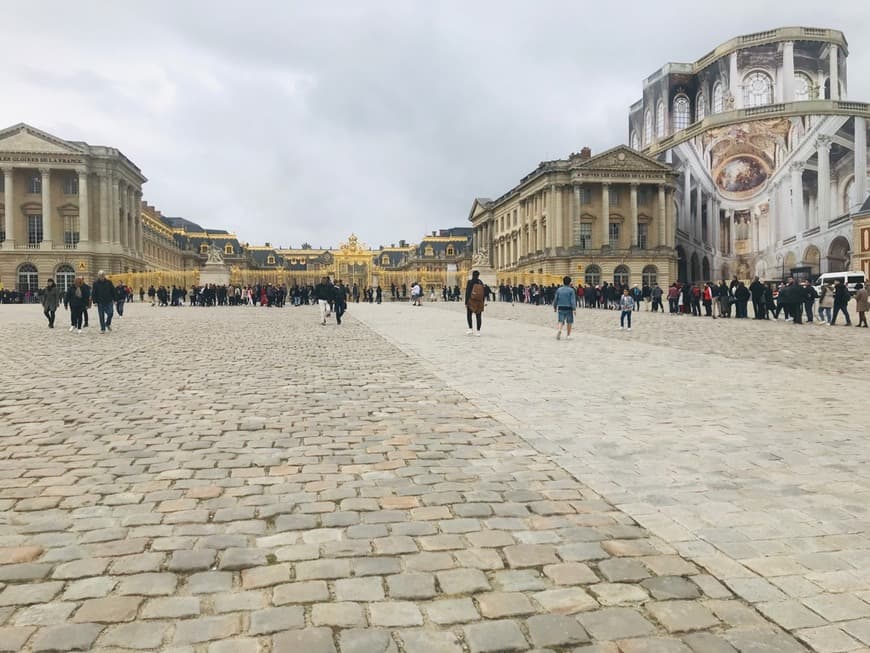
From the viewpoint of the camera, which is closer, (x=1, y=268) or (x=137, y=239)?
(x=1, y=268)

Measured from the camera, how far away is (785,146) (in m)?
58.2

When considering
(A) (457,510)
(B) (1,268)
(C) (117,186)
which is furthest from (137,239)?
(A) (457,510)

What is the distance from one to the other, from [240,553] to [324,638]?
0.96m

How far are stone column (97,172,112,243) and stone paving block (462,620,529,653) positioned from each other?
69.9 m

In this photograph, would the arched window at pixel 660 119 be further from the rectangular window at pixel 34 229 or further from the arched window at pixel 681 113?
the rectangular window at pixel 34 229

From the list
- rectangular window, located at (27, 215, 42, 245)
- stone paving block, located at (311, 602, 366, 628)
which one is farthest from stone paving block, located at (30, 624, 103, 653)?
rectangular window, located at (27, 215, 42, 245)

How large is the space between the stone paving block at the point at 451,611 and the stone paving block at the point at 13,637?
5.04ft

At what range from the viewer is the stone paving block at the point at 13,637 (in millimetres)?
2504

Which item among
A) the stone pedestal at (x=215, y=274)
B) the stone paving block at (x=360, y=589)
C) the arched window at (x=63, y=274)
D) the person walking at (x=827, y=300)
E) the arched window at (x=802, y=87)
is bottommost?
the stone paving block at (x=360, y=589)

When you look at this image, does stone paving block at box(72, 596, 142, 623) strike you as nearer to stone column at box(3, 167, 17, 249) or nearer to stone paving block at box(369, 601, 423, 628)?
stone paving block at box(369, 601, 423, 628)

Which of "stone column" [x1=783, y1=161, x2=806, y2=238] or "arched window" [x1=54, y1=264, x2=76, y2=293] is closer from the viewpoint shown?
"stone column" [x1=783, y1=161, x2=806, y2=238]

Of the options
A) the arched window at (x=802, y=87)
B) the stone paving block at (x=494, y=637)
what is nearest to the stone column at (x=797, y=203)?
the arched window at (x=802, y=87)

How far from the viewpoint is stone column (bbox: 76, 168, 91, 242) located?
63.2 metres

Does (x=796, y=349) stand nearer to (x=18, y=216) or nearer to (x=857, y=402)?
(x=857, y=402)
